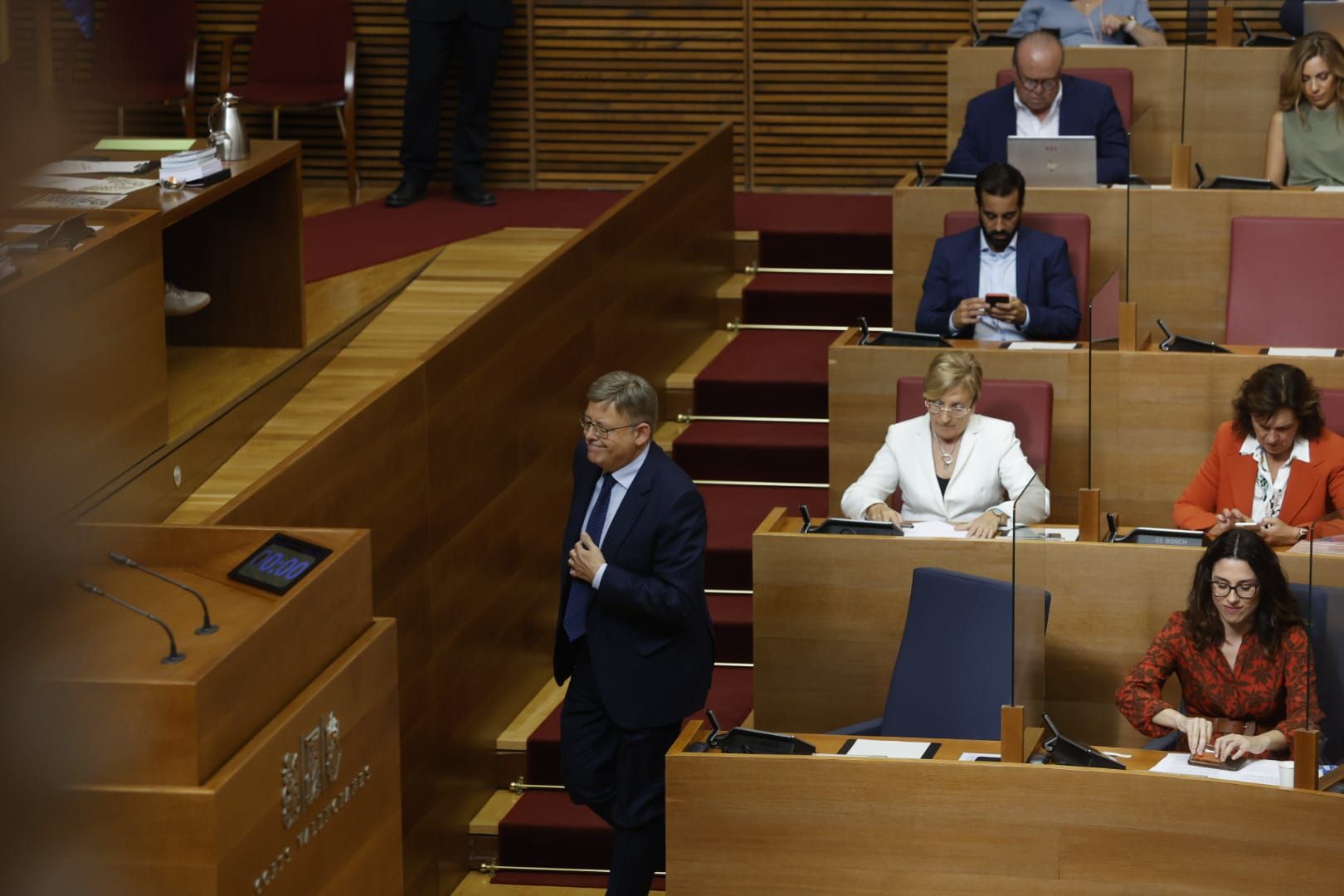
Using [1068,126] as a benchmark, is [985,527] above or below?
below

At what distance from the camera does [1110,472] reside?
13.9ft

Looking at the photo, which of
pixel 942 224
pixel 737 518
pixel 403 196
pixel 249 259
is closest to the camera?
pixel 249 259

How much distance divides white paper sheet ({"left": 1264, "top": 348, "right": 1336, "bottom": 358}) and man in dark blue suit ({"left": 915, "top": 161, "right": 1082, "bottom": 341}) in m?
0.49

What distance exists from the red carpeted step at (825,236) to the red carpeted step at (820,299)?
2.9 inches

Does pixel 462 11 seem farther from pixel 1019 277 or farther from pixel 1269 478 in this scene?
pixel 1269 478

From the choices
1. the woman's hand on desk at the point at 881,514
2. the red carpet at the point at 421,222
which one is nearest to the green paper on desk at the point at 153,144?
the red carpet at the point at 421,222

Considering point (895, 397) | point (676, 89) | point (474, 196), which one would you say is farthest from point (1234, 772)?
point (676, 89)

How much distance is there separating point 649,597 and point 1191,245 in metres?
2.43

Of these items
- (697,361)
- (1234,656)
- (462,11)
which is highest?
(462,11)

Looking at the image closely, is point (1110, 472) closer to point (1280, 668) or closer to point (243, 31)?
point (1280, 668)

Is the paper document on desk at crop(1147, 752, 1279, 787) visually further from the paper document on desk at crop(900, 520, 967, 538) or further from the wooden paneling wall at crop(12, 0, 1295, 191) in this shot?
the wooden paneling wall at crop(12, 0, 1295, 191)

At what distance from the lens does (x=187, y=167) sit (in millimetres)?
3895

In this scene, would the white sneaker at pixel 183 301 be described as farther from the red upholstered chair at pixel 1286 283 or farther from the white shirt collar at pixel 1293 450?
the red upholstered chair at pixel 1286 283

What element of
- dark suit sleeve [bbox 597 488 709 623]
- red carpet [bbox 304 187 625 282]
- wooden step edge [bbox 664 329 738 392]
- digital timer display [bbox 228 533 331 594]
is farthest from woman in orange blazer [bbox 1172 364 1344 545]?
red carpet [bbox 304 187 625 282]
